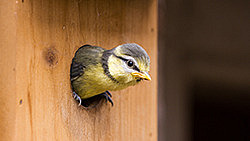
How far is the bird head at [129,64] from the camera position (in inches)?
57.2

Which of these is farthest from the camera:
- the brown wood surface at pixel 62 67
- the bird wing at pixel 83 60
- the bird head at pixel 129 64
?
the bird wing at pixel 83 60

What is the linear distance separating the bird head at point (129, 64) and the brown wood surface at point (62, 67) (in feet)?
0.63

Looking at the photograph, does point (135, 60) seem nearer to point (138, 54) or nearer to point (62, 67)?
point (138, 54)

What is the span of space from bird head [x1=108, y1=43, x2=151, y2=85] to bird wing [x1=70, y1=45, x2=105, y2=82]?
0.31 feet

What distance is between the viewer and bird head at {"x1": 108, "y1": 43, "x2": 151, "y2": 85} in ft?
4.77

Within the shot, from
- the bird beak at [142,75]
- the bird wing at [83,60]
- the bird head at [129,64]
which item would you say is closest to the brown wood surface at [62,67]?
the bird wing at [83,60]

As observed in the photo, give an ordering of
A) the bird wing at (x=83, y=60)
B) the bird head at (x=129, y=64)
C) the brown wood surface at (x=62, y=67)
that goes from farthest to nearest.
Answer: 1. the bird wing at (x=83, y=60)
2. the bird head at (x=129, y=64)
3. the brown wood surface at (x=62, y=67)

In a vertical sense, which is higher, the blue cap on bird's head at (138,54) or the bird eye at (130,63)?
the blue cap on bird's head at (138,54)

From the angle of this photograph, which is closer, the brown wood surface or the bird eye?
the brown wood surface

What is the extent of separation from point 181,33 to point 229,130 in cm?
73

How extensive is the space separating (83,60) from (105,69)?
120 millimetres

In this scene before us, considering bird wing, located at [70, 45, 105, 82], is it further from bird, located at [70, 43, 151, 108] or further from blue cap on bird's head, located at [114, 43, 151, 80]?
blue cap on bird's head, located at [114, 43, 151, 80]

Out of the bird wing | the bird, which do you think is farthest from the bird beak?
the bird wing

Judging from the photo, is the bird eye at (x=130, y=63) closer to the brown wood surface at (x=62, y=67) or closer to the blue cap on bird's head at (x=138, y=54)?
the blue cap on bird's head at (x=138, y=54)
